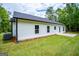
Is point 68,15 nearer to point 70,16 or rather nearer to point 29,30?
point 70,16

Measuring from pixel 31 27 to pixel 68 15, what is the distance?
4.95 ft

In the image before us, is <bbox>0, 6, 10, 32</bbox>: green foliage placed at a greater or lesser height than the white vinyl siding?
greater

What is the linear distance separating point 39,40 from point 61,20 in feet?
3.56

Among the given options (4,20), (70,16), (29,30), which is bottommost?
(29,30)

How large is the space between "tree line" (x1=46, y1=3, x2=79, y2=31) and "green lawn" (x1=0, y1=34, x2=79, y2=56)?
18.5 inches

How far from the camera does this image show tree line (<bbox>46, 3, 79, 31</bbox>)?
4.84 metres

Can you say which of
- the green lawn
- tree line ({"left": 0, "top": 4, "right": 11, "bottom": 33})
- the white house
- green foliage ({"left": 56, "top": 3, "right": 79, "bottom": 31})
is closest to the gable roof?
the white house

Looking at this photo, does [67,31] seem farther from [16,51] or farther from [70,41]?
[16,51]

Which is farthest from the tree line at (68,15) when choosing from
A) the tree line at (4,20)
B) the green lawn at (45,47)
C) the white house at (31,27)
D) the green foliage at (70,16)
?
the tree line at (4,20)

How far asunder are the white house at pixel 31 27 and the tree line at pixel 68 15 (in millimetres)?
243

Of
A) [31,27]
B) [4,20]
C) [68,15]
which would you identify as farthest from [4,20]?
[68,15]

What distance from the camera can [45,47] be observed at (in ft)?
15.7

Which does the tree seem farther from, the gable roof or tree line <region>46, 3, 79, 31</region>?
the gable roof

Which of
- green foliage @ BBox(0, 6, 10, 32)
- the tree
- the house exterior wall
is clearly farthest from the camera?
the house exterior wall
